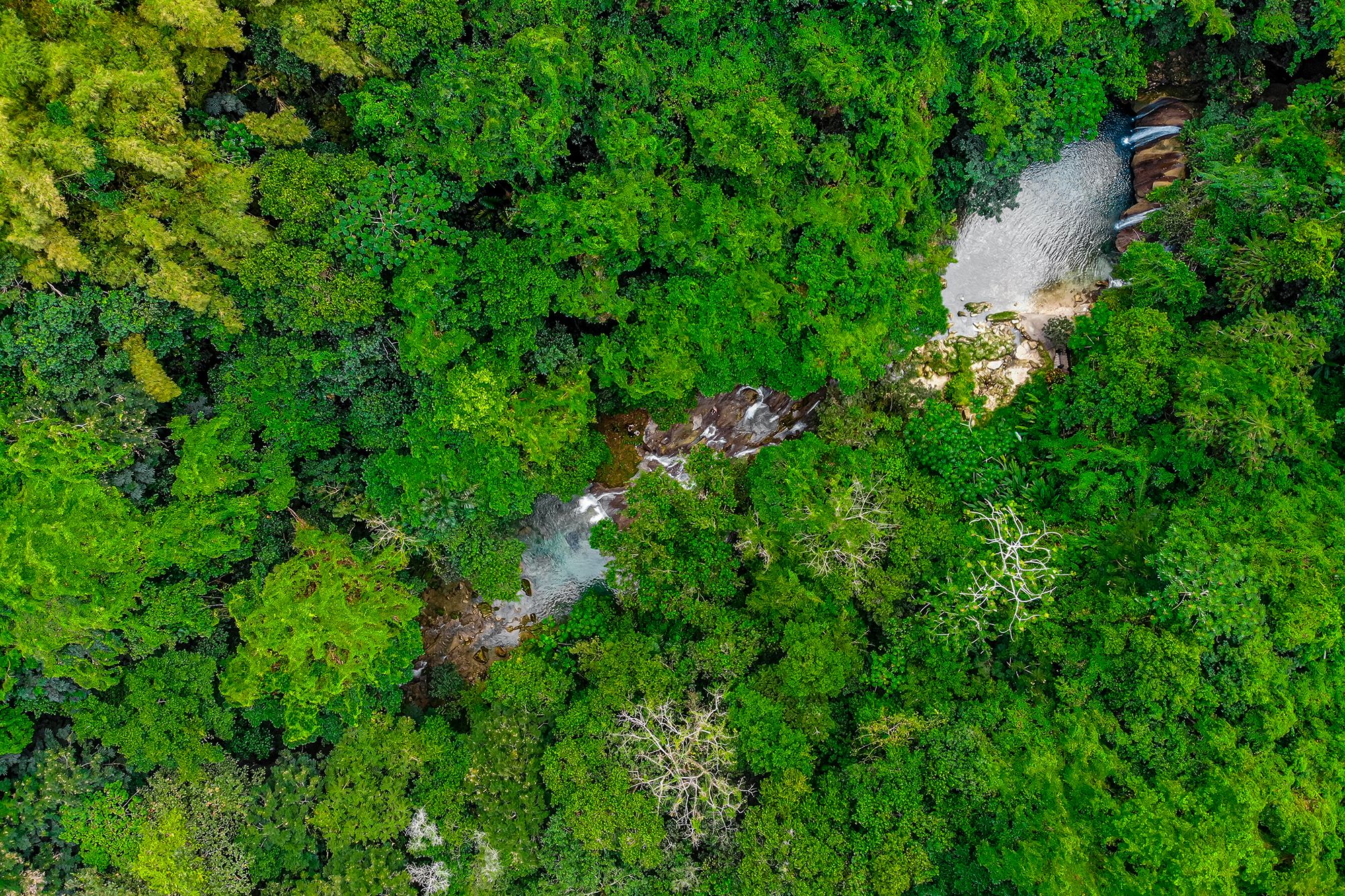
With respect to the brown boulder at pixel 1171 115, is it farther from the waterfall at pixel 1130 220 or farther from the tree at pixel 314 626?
the tree at pixel 314 626

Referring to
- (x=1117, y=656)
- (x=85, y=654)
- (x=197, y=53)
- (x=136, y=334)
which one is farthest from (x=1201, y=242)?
(x=85, y=654)

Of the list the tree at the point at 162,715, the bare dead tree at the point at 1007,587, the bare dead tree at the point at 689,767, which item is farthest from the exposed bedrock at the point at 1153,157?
the tree at the point at 162,715

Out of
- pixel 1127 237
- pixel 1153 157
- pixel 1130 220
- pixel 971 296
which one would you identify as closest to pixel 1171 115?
pixel 1153 157

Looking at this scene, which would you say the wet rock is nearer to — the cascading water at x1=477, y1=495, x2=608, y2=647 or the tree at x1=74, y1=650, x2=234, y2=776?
the cascading water at x1=477, y1=495, x2=608, y2=647

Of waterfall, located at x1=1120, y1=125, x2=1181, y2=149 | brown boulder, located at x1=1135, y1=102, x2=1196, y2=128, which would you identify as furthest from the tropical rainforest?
waterfall, located at x1=1120, y1=125, x2=1181, y2=149

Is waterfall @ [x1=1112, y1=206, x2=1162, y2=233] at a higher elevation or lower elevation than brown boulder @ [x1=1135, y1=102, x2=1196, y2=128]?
lower
